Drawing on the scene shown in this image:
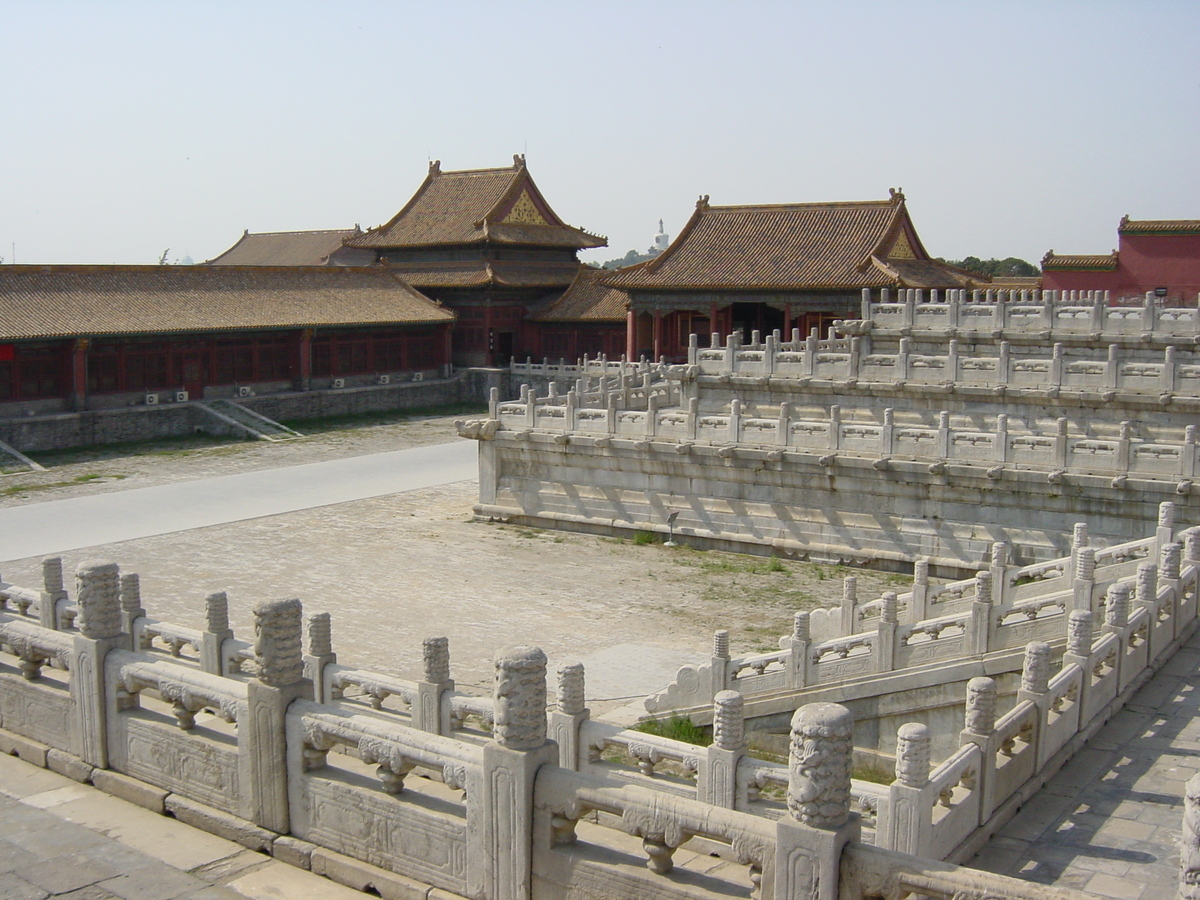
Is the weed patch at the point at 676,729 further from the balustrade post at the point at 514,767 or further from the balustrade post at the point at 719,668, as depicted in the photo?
the balustrade post at the point at 514,767

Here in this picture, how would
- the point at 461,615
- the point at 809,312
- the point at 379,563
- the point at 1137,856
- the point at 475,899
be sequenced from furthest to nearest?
the point at 809,312, the point at 379,563, the point at 461,615, the point at 1137,856, the point at 475,899

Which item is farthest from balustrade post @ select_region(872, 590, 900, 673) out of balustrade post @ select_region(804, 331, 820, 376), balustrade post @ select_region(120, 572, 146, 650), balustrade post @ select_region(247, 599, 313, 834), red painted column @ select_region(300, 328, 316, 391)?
red painted column @ select_region(300, 328, 316, 391)

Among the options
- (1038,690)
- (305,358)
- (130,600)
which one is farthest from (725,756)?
(305,358)

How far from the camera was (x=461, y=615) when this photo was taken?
1836 centimetres

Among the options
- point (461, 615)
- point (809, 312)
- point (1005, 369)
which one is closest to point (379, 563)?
point (461, 615)

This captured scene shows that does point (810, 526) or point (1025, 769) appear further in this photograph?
point (810, 526)

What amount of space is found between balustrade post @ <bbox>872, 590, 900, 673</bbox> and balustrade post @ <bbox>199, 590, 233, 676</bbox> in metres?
6.97

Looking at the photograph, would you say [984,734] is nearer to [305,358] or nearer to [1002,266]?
[305,358]

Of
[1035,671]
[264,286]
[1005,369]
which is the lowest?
[1035,671]

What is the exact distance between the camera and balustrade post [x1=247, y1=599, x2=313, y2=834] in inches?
323

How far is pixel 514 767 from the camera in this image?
22.9 ft

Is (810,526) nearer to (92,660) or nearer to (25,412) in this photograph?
(92,660)

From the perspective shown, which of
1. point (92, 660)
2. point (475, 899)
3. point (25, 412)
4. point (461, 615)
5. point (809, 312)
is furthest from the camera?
point (809, 312)

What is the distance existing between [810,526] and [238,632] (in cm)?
1043
